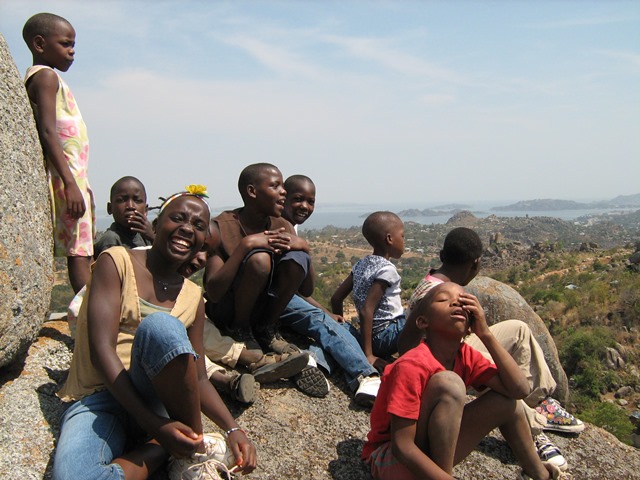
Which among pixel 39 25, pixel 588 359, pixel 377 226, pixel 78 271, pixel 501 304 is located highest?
pixel 39 25

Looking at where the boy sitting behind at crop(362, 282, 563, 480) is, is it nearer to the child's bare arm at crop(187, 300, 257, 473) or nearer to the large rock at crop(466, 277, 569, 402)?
the child's bare arm at crop(187, 300, 257, 473)

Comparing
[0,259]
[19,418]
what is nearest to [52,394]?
[19,418]

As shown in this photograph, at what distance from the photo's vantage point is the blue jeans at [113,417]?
7.89 ft

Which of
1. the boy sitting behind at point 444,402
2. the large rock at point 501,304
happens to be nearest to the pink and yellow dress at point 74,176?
the boy sitting behind at point 444,402

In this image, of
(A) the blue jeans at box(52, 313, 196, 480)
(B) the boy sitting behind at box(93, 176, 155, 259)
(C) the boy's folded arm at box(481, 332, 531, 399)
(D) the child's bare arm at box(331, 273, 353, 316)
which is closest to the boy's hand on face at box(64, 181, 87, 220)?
(B) the boy sitting behind at box(93, 176, 155, 259)

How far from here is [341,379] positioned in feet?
14.2

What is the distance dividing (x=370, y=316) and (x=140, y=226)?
1.89 meters

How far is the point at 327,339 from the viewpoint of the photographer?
4.35m

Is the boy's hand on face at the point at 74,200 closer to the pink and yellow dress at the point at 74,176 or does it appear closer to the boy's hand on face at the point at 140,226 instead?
the pink and yellow dress at the point at 74,176

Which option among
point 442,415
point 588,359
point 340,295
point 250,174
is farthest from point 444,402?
point 588,359

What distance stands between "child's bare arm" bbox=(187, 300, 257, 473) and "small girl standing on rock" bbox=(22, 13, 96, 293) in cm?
134

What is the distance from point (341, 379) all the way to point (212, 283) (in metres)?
1.26

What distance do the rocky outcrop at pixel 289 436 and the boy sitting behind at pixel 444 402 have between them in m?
0.38

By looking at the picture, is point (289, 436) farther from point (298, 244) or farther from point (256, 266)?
point (298, 244)
